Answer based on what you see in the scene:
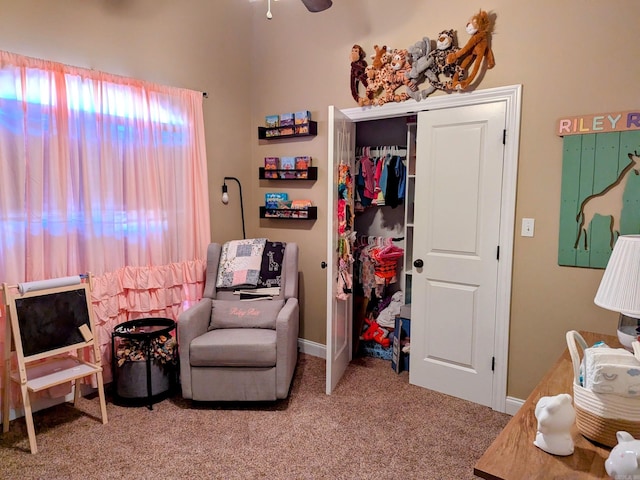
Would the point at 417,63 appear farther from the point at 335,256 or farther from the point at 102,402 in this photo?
the point at 102,402

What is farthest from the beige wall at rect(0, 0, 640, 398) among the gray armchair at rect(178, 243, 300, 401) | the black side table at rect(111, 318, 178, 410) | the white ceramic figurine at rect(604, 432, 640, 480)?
the white ceramic figurine at rect(604, 432, 640, 480)

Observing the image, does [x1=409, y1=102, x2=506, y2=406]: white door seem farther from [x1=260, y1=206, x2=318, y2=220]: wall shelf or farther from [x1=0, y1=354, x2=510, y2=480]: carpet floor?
[x1=260, y1=206, x2=318, y2=220]: wall shelf

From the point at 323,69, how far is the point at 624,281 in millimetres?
2691

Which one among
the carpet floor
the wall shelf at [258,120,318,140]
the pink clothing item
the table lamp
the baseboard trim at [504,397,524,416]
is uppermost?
the wall shelf at [258,120,318,140]

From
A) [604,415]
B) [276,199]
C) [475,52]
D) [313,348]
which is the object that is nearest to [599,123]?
[475,52]

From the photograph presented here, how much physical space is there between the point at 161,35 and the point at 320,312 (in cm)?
252

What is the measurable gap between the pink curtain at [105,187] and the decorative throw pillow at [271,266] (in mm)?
530

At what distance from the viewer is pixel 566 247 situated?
7.91 ft

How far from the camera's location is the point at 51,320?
243 centimetres

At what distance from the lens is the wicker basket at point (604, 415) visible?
3.53ft

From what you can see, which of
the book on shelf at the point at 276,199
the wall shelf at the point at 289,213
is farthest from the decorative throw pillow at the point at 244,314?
the book on shelf at the point at 276,199

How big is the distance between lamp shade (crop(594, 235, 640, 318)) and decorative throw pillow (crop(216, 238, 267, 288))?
7.59 feet

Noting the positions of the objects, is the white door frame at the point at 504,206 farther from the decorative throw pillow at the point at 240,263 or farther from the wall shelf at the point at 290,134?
the decorative throw pillow at the point at 240,263

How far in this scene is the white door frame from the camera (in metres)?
2.53
